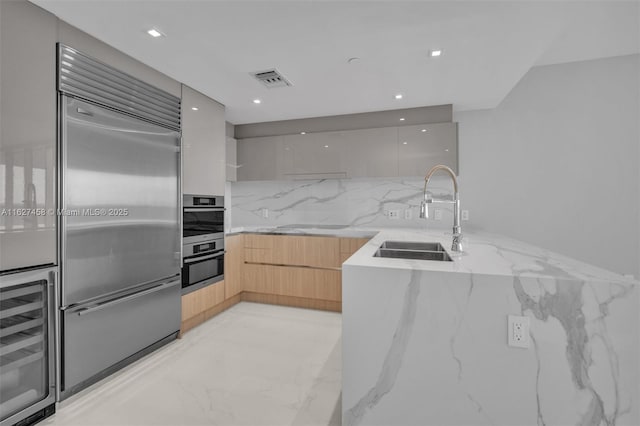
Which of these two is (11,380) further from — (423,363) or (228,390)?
(423,363)

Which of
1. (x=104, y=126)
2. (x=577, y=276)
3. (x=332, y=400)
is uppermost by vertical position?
(x=104, y=126)

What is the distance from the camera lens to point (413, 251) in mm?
2049

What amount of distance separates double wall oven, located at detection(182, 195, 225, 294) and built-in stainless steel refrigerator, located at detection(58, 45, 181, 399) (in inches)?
5.1

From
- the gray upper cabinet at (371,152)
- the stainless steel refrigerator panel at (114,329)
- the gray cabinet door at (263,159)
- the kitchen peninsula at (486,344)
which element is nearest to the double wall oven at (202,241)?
the stainless steel refrigerator panel at (114,329)

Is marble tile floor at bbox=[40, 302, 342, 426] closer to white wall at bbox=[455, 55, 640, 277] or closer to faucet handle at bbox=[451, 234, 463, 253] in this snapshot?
faucet handle at bbox=[451, 234, 463, 253]

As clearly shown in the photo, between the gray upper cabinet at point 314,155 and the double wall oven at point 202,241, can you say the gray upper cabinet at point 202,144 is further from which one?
the gray upper cabinet at point 314,155

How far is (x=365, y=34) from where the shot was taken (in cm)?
187

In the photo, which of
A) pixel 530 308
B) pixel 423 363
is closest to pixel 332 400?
pixel 423 363

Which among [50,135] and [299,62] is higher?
[299,62]

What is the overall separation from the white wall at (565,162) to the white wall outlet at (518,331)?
2.31 metres

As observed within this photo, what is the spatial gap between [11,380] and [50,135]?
4.15 feet

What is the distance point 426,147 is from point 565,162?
1296mm

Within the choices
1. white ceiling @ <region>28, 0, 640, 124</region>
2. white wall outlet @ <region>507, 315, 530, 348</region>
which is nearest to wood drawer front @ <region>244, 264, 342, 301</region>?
white ceiling @ <region>28, 0, 640, 124</region>

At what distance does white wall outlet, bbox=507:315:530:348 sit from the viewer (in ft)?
3.97
